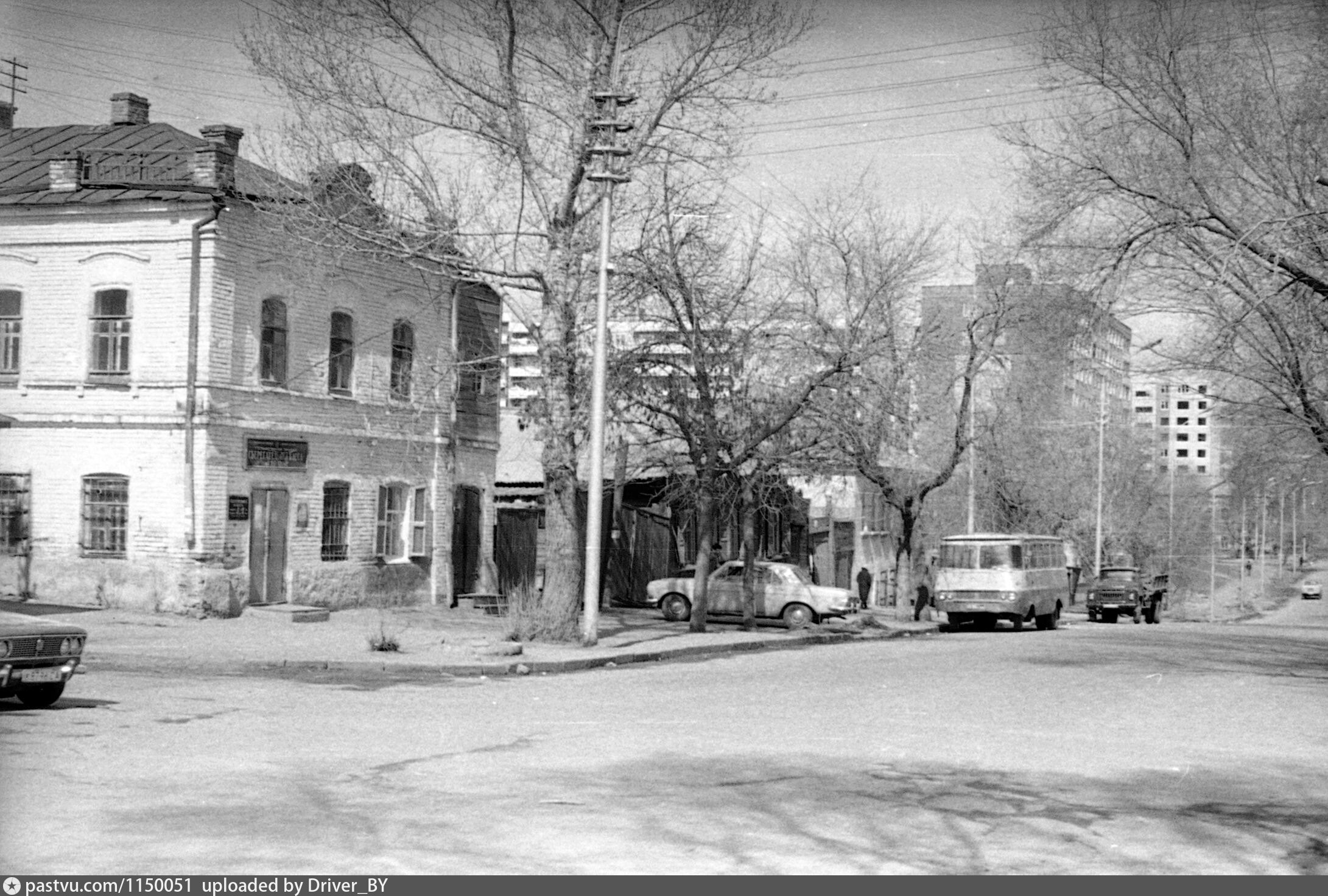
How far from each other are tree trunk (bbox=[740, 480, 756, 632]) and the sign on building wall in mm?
9793

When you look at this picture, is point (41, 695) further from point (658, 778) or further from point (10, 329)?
point (10, 329)

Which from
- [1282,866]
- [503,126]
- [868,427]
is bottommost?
[1282,866]

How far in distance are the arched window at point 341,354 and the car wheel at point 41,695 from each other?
16.2 m

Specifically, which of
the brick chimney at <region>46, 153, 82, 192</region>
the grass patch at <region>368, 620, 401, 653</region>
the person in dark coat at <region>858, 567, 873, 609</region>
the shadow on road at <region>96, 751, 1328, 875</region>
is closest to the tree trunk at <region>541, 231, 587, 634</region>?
the grass patch at <region>368, 620, 401, 653</region>

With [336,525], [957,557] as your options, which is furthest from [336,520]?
[957,557]

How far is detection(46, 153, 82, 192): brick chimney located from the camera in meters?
27.6

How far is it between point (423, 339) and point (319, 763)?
22.8 meters

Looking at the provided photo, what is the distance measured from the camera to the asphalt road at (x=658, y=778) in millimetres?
8602

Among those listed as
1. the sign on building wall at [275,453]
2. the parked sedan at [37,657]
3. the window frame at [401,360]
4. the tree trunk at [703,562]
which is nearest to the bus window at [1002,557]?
the tree trunk at [703,562]

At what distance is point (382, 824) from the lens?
9219 mm

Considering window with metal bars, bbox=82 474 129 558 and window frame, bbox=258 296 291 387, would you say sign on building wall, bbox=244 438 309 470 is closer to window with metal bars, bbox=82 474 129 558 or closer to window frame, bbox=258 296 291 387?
window frame, bbox=258 296 291 387
